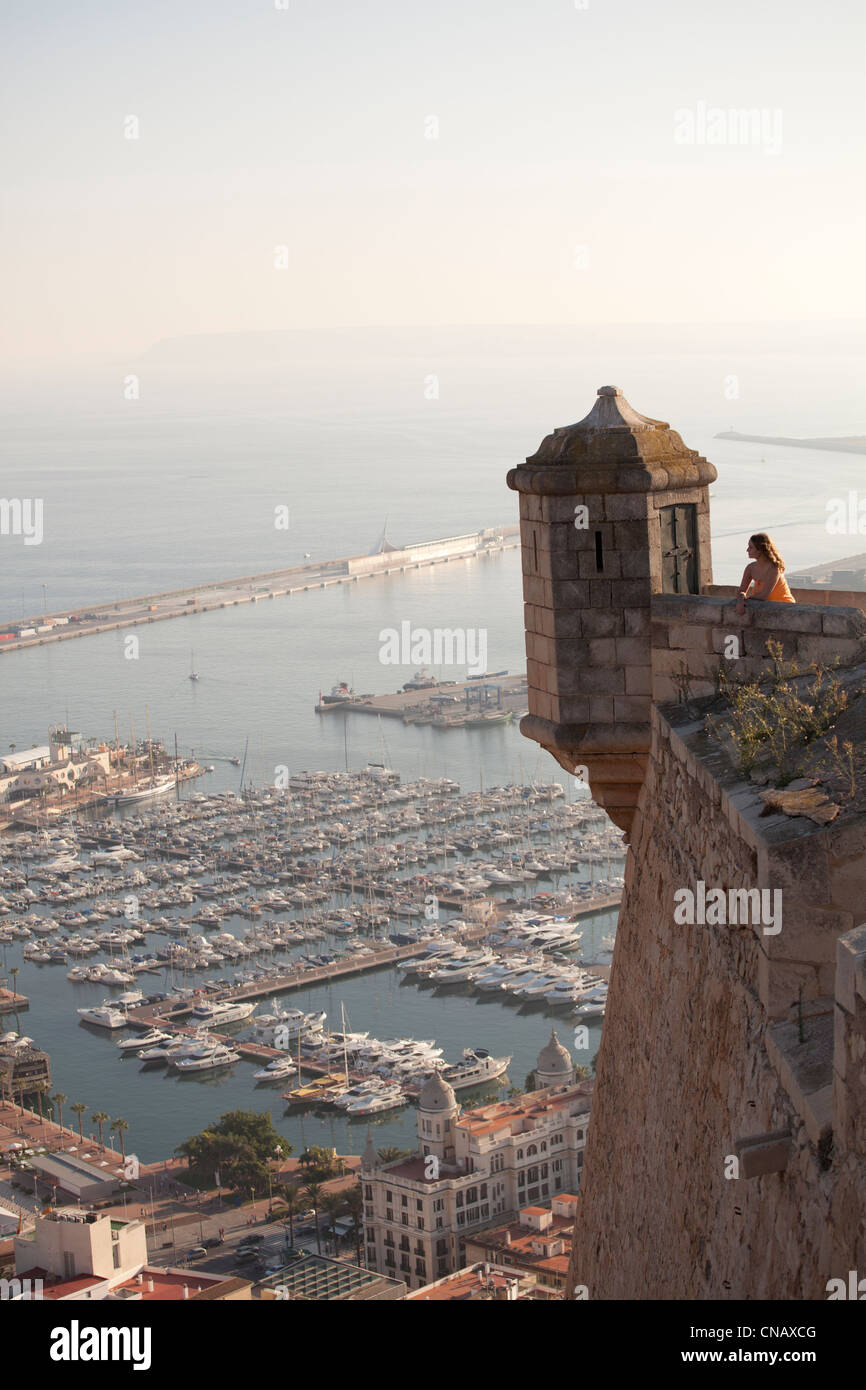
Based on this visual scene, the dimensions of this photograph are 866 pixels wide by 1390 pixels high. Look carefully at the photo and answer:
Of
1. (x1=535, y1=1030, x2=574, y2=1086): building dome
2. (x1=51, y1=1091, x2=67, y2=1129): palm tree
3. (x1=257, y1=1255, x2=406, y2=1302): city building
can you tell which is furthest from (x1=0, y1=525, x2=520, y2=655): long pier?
(x1=257, y1=1255, x2=406, y2=1302): city building

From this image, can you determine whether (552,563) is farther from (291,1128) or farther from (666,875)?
(291,1128)

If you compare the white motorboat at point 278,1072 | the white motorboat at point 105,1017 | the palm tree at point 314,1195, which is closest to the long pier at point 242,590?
the white motorboat at point 105,1017

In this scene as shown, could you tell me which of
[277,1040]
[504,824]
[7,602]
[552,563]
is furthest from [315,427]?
[552,563]

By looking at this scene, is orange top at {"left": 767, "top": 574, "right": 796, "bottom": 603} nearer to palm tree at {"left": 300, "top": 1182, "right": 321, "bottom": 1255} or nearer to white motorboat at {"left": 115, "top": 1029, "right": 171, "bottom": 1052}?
palm tree at {"left": 300, "top": 1182, "right": 321, "bottom": 1255}

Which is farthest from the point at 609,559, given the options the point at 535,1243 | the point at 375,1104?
the point at 375,1104

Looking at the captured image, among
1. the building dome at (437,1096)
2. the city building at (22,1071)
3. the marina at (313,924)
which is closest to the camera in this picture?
the building dome at (437,1096)

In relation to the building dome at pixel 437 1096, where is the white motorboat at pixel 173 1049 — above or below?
below

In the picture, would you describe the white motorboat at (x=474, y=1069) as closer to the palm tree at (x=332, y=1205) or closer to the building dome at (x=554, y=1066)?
the building dome at (x=554, y=1066)
